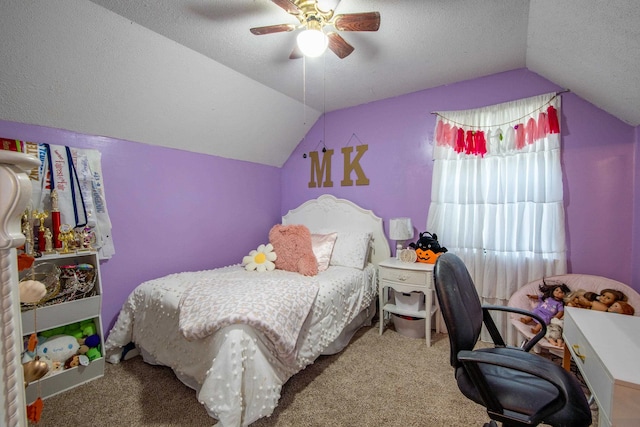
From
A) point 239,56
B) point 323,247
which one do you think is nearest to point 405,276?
point 323,247

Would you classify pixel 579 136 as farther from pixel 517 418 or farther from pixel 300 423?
pixel 300 423

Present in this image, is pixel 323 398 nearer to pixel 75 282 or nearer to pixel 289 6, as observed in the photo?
pixel 75 282

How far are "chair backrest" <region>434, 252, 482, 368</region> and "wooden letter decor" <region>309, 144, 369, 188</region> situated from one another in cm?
206

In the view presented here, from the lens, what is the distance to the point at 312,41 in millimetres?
1640

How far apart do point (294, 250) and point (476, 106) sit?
7.35ft

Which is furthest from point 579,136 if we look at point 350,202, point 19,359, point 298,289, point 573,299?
point 19,359

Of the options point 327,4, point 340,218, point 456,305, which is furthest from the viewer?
point 340,218

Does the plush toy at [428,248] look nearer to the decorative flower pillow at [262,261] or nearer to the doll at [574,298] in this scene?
the doll at [574,298]

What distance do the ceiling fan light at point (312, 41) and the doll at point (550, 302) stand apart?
2.42 metres

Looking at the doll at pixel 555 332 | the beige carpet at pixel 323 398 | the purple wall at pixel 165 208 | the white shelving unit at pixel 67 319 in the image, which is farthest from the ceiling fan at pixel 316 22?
the doll at pixel 555 332

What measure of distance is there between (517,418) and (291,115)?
3.30 m

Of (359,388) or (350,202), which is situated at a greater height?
(350,202)

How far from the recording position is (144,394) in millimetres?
1906

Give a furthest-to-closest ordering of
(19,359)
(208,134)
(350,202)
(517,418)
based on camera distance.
Result: (350,202), (208,134), (517,418), (19,359)
